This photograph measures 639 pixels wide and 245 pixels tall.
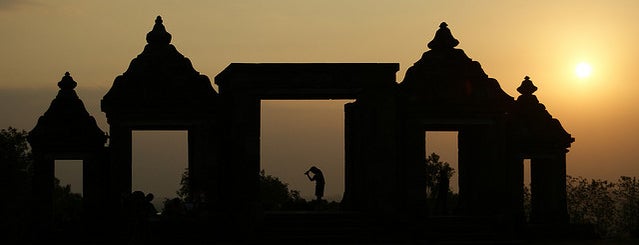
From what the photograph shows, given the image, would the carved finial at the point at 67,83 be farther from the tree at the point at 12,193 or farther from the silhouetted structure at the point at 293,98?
the tree at the point at 12,193

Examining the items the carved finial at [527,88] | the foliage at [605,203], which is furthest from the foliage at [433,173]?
the carved finial at [527,88]

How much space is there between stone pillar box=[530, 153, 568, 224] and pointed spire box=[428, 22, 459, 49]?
533cm

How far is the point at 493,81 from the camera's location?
1379 inches

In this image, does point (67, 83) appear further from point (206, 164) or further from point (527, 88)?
point (527, 88)

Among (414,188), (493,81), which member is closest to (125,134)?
(414,188)

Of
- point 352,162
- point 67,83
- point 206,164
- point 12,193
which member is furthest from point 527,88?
point 12,193

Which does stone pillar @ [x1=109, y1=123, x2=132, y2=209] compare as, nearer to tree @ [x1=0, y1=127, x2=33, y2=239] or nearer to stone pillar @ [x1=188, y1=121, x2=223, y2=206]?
stone pillar @ [x1=188, y1=121, x2=223, y2=206]

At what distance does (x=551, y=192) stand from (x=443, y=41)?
6.83 meters

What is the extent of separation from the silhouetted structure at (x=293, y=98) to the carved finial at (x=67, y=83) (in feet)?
3.54

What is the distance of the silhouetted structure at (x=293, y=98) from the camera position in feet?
108

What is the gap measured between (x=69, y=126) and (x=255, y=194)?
704 cm

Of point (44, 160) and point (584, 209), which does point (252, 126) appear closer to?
point (44, 160)

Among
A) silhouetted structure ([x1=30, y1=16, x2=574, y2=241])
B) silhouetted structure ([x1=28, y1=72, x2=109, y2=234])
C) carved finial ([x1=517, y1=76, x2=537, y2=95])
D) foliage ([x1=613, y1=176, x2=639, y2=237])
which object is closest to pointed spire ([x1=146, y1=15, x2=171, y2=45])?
silhouetted structure ([x1=30, y1=16, x2=574, y2=241])

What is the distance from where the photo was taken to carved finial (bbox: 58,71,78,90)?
37.3m
